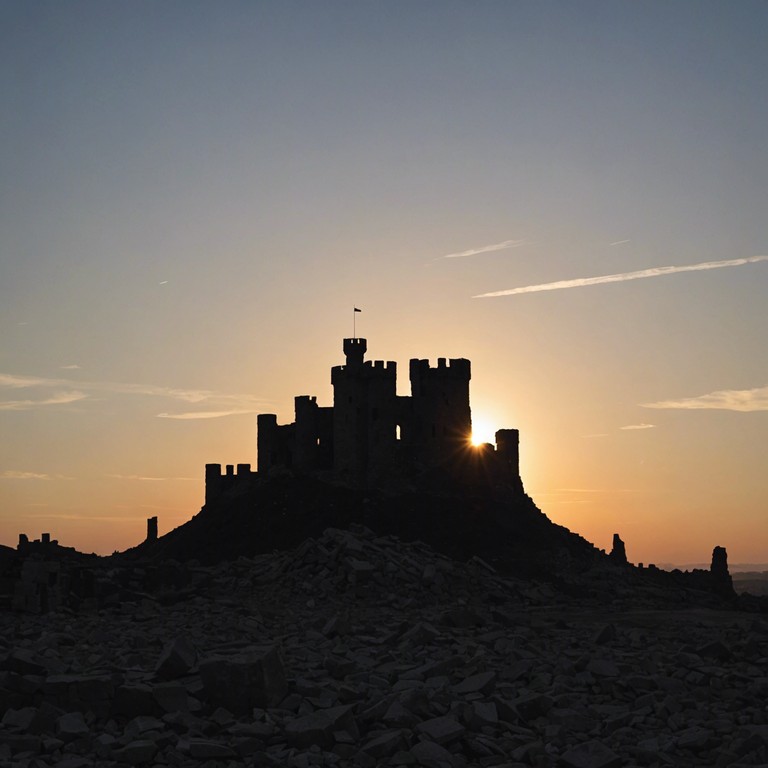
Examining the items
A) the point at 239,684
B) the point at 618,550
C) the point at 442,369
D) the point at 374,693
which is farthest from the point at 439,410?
the point at 239,684

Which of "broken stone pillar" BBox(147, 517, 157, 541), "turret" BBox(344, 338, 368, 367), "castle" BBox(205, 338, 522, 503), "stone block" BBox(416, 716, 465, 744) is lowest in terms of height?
"stone block" BBox(416, 716, 465, 744)

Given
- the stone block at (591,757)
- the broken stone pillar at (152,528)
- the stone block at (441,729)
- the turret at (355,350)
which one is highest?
the turret at (355,350)

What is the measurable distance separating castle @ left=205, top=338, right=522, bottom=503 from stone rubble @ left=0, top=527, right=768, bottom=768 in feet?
105

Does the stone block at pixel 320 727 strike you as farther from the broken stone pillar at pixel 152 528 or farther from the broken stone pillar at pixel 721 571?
the broken stone pillar at pixel 152 528

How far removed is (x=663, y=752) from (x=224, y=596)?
2458 centimetres

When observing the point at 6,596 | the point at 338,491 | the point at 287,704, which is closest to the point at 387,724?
the point at 287,704

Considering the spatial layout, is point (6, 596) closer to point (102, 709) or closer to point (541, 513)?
point (102, 709)

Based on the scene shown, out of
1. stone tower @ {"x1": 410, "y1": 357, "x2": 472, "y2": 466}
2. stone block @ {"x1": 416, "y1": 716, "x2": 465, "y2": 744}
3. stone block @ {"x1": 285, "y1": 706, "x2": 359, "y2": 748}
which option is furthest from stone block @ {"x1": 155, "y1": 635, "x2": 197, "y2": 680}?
stone tower @ {"x1": 410, "y1": 357, "x2": 472, "y2": 466}

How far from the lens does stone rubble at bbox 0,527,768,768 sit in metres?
18.3

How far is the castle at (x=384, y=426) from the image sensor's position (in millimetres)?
65500

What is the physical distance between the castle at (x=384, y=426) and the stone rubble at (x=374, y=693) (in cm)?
3191

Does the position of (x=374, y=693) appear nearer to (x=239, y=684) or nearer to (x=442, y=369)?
(x=239, y=684)

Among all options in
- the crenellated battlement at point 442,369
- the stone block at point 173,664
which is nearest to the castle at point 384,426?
the crenellated battlement at point 442,369

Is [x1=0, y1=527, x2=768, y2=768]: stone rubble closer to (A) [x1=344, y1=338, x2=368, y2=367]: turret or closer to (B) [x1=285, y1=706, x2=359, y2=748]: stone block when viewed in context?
(B) [x1=285, y1=706, x2=359, y2=748]: stone block
